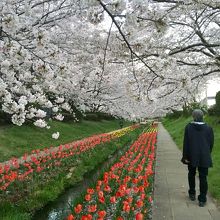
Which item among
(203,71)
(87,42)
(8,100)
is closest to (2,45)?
(8,100)

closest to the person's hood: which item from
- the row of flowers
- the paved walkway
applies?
the paved walkway

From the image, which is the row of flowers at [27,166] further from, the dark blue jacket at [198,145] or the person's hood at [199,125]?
the person's hood at [199,125]

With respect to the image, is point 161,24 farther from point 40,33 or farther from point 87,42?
point 87,42

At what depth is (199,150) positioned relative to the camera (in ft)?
22.1

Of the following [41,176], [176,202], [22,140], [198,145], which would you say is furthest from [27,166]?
[22,140]

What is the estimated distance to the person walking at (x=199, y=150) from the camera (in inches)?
262

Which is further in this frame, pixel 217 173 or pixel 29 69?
pixel 217 173

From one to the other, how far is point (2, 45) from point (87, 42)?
20.8 ft

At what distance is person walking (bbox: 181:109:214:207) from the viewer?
6648mm

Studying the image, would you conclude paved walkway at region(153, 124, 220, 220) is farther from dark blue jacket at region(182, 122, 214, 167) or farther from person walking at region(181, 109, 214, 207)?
dark blue jacket at region(182, 122, 214, 167)

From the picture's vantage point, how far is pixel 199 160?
668 cm

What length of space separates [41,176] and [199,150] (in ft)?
11.9

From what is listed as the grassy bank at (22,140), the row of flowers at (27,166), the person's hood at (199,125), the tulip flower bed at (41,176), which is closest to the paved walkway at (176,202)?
the person's hood at (199,125)

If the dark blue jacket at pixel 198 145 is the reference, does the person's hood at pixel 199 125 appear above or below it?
above
